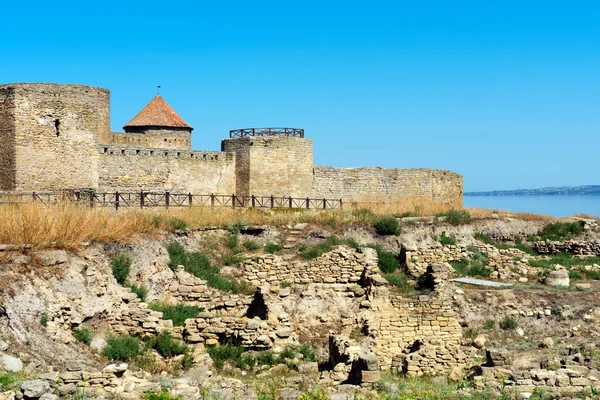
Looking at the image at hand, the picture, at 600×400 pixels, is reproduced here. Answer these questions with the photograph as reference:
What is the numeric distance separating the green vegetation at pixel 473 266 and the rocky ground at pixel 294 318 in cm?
6

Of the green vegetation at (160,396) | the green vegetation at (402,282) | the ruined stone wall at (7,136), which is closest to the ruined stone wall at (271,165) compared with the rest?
the ruined stone wall at (7,136)

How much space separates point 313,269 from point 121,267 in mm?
5566

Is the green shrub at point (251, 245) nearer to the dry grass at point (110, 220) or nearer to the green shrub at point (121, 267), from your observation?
the dry grass at point (110, 220)

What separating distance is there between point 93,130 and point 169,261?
38.1ft

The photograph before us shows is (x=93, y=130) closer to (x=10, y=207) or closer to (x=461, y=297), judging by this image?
(x=10, y=207)

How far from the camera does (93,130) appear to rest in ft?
92.5

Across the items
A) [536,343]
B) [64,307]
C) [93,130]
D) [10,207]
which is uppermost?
[93,130]

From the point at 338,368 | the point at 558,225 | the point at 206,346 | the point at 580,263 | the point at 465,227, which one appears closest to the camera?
the point at 338,368

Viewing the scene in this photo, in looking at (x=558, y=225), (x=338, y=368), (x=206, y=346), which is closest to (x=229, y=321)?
(x=206, y=346)

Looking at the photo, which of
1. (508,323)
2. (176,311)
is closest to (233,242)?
(176,311)

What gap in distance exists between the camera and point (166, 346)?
14.1 metres

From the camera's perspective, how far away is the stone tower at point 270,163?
33.1 m

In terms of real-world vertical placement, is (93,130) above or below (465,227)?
above

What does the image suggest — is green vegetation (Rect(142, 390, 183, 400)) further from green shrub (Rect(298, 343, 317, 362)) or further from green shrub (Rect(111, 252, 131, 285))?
green shrub (Rect(111, 252, 131, 285))
